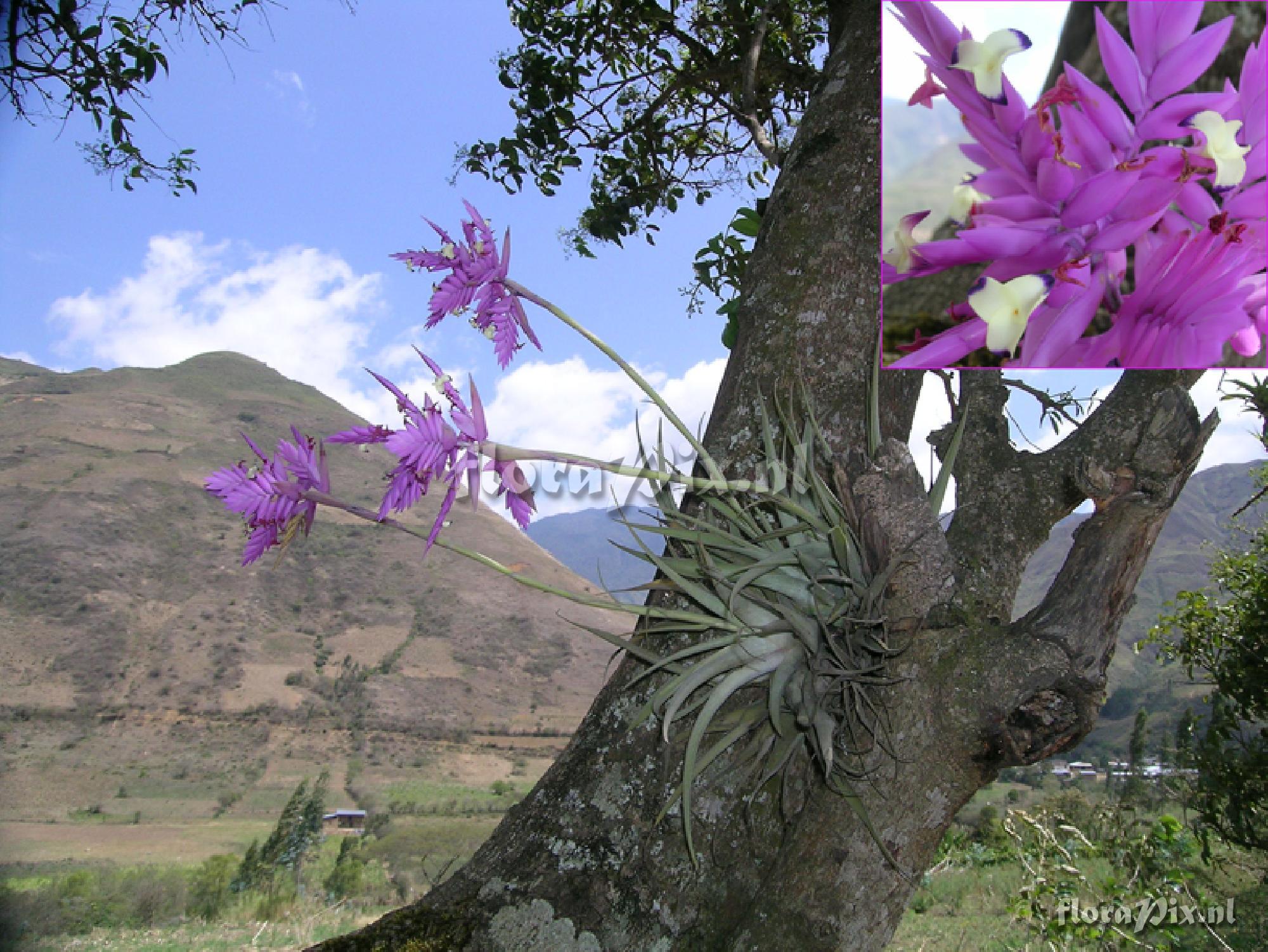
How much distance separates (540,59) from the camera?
160 inches

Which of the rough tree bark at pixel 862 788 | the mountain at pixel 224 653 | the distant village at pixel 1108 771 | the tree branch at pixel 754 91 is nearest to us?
the rough tree bark at pixel 862 788

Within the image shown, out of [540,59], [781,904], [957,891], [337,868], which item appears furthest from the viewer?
[337,868]

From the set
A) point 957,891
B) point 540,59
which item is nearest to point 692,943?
point 540,59

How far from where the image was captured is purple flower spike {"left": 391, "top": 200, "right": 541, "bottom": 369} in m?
1.43

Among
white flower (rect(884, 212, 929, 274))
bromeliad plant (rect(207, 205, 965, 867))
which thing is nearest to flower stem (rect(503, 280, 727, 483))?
bromeliad plant (rect(207, 205, 965, 867))

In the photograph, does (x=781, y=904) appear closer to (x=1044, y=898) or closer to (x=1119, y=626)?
(x=1119, y=626)

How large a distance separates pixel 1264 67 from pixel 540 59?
3572 millimetres

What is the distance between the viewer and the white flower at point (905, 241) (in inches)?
50.6

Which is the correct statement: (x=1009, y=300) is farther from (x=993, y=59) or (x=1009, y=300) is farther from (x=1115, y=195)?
(x=993, y=59)

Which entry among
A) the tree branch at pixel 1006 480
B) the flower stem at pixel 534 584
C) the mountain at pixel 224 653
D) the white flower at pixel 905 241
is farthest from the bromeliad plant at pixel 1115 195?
the mountain at pixel 224 653

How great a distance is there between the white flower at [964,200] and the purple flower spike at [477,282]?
2.40 ft

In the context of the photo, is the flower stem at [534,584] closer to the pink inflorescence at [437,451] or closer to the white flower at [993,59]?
the pink inflorescence at [437,451]

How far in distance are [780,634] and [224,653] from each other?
43.2 meters

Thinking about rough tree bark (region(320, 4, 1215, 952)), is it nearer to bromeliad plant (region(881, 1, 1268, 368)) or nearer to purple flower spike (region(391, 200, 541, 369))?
bromeliad plant (region(881, 1, 1268, 368))
